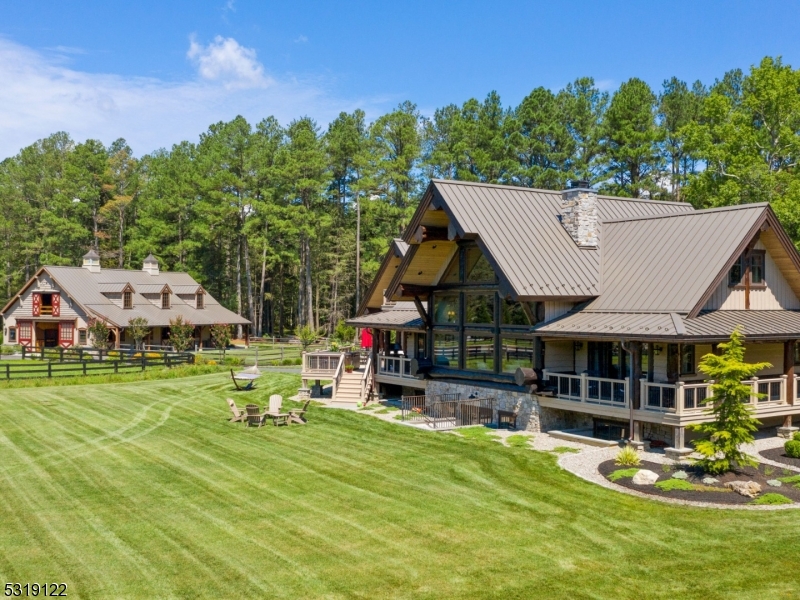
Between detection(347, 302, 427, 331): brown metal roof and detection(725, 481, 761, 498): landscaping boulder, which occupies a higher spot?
detection(347, 302, 427, 331): brown metal roof

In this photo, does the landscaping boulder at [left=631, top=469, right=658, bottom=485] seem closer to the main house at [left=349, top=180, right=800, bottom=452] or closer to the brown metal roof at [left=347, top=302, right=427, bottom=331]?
the main house at [left=349, top=180, right=800, bottom=452]

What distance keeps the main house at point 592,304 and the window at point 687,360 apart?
0.03 m

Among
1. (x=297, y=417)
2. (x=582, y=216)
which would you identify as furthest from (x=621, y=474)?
(x=297, y=417)

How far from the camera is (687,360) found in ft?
63.1

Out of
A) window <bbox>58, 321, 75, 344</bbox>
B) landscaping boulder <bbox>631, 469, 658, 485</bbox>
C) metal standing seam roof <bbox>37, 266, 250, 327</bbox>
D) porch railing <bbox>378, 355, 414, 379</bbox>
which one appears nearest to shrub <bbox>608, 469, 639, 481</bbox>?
landscaping boulder <bbox>631, 469, 658, 485</bbox>

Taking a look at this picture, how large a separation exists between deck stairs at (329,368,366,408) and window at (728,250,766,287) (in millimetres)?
13677

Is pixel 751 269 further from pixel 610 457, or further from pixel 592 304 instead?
pixel 610 457

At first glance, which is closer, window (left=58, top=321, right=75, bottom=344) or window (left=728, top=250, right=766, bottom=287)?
window (left=728, top=250, right=766, bottom=287)

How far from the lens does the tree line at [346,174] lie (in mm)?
38875

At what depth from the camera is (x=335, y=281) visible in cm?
6212

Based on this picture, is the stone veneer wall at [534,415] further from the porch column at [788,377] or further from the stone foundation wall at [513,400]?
the porch column at [788,377]

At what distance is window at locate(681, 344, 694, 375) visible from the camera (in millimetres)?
19094

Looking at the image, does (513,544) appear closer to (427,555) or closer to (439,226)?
(427,555)

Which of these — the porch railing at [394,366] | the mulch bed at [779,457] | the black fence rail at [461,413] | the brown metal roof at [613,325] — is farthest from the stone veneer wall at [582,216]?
the mulch bed at [779,457]
